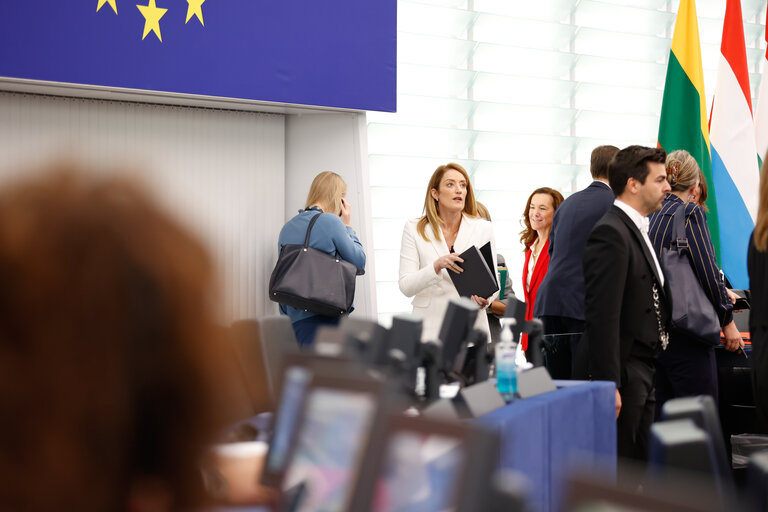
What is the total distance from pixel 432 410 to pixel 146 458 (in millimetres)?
1449

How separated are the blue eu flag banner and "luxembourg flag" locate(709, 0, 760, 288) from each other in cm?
337

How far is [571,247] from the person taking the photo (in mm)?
3807

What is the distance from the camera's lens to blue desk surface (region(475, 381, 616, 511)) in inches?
88.3

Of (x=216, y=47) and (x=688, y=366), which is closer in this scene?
(x=688, y=366)

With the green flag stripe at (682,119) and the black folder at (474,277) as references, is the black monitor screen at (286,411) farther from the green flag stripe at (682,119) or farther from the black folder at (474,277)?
the green flag stripe at (682,119)

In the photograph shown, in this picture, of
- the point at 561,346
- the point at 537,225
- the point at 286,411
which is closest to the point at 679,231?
the point at 561,346

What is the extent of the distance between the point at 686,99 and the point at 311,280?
3926 millimetres

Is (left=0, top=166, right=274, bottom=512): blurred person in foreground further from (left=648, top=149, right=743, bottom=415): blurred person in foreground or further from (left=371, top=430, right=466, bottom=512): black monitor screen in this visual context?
(left=648, top=149, right=743, bottom=415): blurred person in foreground

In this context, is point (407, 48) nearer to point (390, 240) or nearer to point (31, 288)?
point (390, 240)

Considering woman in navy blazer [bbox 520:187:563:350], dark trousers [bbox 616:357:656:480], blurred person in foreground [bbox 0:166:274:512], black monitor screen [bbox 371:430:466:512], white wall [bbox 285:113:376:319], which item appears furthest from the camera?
woman in navy blazer [bbox 520:187:563:350]

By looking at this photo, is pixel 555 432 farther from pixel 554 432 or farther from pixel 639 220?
pixel 639 220

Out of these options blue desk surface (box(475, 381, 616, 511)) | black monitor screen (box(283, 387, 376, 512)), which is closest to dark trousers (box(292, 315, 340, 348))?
blue desk surface (box(475, 381, 616, 511))

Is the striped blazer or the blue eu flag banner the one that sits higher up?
the blue eu flag banner

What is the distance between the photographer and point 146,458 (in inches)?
26.7
